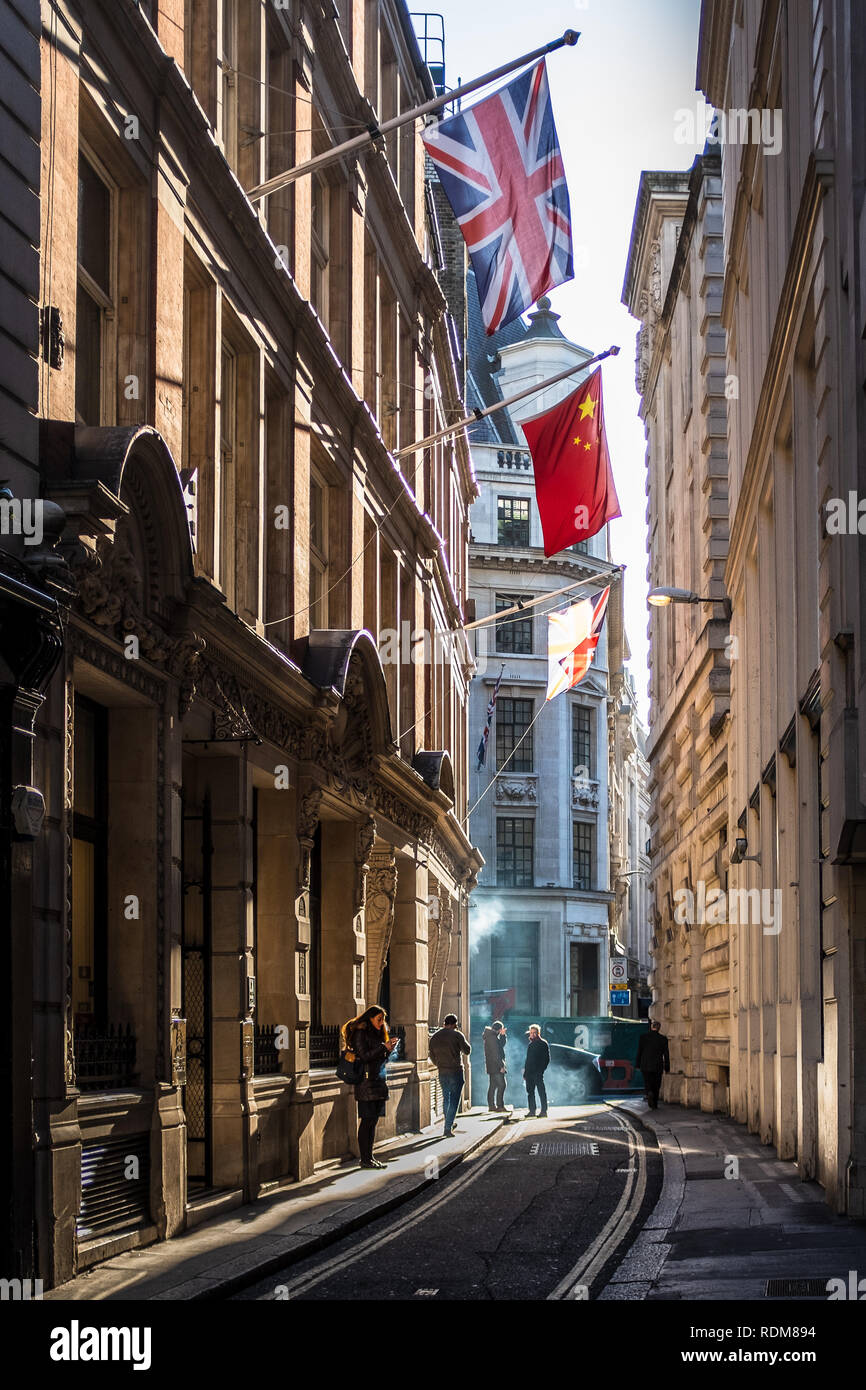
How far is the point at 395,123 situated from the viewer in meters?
17.7

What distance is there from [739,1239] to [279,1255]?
11.1 feet

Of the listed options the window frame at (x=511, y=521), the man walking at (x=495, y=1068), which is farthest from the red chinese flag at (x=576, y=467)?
the window frame at (x=511, y=521)

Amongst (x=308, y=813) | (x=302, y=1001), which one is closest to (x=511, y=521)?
(x=308, y=813)

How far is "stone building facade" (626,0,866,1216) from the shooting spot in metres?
15.5

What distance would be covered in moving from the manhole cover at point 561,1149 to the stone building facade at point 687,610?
7.30 meters

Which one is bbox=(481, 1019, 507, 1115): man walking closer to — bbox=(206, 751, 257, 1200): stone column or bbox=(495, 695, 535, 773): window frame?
bbox=(206, 751, 257, 1200): stone column

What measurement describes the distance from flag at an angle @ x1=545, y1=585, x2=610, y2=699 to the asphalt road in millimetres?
8928

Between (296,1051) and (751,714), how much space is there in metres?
10.9

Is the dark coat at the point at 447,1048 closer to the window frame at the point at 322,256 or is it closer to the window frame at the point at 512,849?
the window frame at the point at 322,256

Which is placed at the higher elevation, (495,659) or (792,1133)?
(495,659)
